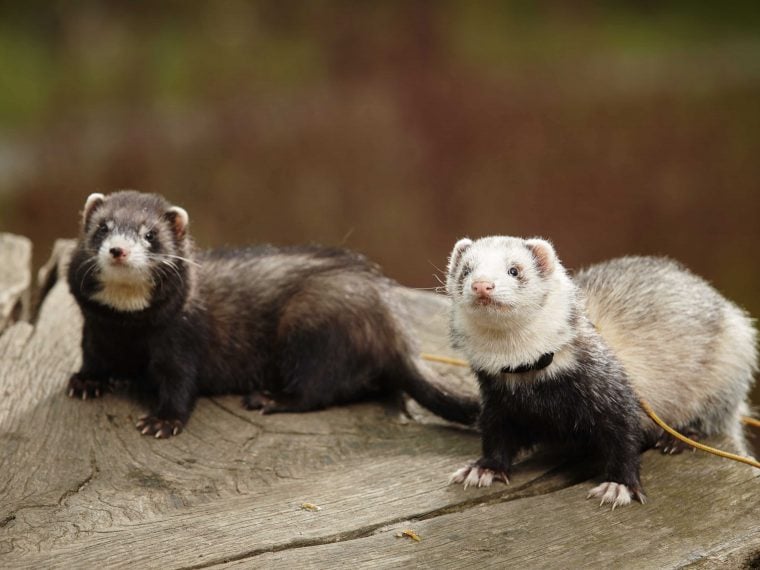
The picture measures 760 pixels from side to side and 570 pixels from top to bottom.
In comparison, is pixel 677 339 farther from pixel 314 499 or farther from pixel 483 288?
pixel 314 499

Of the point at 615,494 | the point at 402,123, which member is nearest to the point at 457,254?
the point at 615,494

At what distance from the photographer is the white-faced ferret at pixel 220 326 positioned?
375 cm

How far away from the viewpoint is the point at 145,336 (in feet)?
12.8

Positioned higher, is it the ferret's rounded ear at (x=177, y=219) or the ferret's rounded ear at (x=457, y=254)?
the ferret's rounded ear at (x=457, y=254)

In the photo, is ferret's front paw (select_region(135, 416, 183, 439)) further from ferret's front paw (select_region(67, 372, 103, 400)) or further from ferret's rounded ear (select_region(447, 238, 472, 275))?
ferret's rounded ear (select_region(447, 238, 472, 275))

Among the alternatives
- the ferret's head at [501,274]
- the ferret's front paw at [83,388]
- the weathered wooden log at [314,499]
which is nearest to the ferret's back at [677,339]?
the weathered wooden log at [314,499]

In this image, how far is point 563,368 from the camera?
10.0 ft

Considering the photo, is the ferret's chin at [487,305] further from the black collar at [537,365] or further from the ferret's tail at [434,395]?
the ferret's tail at [434,395]

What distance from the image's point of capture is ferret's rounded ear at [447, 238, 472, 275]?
312cm

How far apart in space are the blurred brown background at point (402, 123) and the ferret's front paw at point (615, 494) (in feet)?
13.0

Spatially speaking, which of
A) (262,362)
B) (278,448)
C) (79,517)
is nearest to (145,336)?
(262,362)

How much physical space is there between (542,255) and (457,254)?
0.82ft

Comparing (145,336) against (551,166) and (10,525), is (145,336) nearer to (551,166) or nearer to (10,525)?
(10,525)

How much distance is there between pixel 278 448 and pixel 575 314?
104 centimetres
